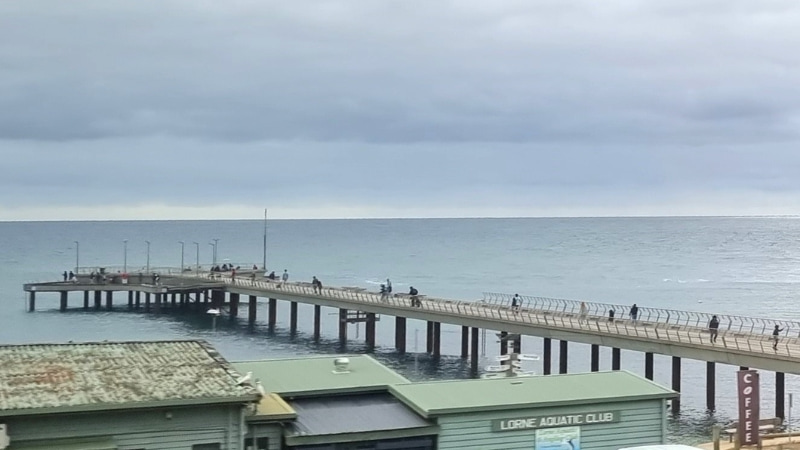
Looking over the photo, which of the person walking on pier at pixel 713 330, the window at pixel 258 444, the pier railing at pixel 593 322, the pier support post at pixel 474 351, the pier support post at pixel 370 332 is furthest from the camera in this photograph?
the pier support post at pixel 370 332

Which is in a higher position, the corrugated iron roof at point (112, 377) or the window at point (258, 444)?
the corrugated iron roof at point (112, 377)

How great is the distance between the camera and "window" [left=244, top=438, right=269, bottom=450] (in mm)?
19141

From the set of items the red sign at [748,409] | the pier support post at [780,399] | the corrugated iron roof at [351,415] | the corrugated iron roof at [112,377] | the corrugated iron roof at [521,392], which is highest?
the corrugated iron roof at [112,377]

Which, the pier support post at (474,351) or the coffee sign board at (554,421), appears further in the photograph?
the pier support post at (474,351)

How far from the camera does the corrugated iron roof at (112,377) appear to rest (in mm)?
17719

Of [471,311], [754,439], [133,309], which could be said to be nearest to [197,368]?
[754,439]

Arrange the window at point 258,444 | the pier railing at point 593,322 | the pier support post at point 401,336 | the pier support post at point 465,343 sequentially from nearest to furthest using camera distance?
1. the window at point 258,444
2. the pier railing at point 593,322
3. the pier support post at point 465,343
4. the pier support post at point 401,336

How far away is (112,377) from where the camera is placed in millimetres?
19250

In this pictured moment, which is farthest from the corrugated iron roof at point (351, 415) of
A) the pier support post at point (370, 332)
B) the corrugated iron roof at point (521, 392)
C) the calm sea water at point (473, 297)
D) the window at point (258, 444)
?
the pier support post at point (370, 332)

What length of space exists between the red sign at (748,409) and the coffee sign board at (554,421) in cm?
646

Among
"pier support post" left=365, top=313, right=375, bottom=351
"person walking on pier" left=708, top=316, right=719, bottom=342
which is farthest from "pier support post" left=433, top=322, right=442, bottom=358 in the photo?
"person walking on pier" left=708, top=316, right=719, bottom=342

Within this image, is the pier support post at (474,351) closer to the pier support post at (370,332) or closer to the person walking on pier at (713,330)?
the pier support post at (370,332)

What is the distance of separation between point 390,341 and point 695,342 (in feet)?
105

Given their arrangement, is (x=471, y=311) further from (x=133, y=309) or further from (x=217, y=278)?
(x=133, y=309)
